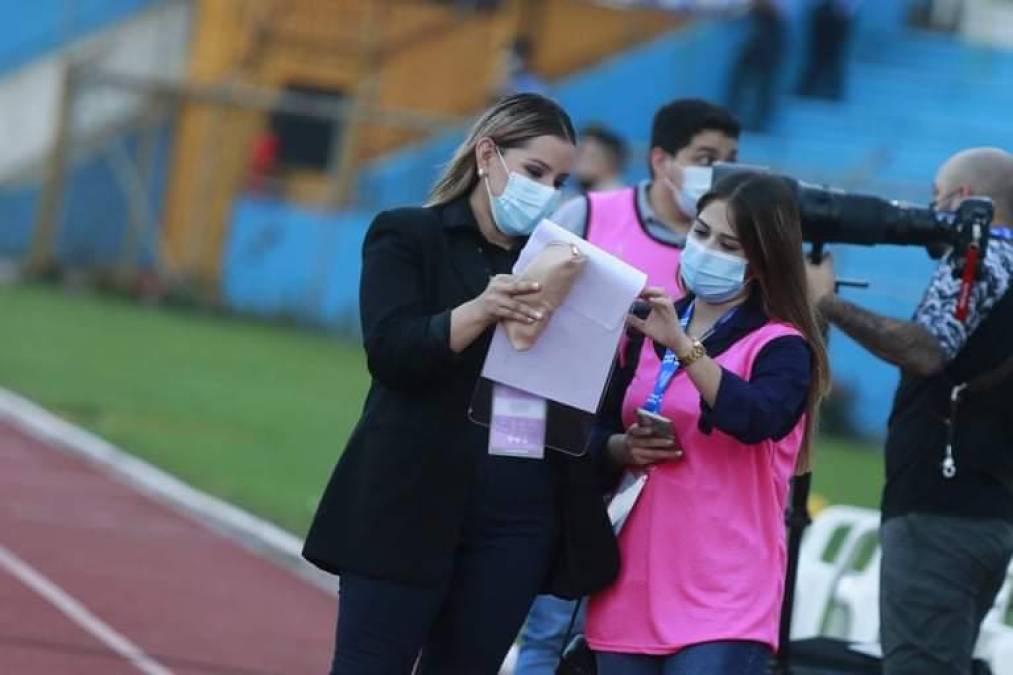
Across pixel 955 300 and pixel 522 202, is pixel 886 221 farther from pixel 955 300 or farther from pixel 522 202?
pixel 522 202

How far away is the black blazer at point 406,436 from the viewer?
524 centimetres

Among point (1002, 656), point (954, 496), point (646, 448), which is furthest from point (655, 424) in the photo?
point (1002, 656)

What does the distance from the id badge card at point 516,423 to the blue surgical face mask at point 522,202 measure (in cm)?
39

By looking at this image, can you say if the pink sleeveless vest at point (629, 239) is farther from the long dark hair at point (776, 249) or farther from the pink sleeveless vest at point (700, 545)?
the pink sleeveless vest at point (700, 545)

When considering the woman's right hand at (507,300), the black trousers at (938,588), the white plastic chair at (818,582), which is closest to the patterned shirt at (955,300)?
the black trousers at (938,588)

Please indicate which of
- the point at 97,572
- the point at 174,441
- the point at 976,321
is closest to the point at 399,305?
the point at 976,321

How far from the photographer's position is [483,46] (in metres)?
29.7

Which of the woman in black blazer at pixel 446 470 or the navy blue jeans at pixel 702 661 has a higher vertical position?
the woman in black blazer at pixel 446 470

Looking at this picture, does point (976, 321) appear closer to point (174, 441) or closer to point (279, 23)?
point (174, 441)

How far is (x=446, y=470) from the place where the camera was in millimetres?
5281

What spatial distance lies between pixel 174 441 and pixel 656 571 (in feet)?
32.2

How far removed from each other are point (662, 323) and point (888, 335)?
1104mm

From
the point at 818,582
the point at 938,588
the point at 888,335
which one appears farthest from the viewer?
the point at 818,582

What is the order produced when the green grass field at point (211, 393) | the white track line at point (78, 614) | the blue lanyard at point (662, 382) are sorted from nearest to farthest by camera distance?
1. the blue lanyard at point (662, 382)
2. the white track line at point (78, 614)
3. the green grass field at point (211, 393)
